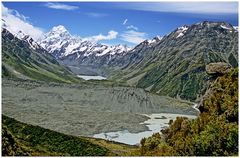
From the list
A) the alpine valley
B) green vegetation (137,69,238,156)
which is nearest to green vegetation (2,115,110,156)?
the alpine valley

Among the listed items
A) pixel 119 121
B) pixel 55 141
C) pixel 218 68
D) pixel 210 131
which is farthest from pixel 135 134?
pixel 210 131

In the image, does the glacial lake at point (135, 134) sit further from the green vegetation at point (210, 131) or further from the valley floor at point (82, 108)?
the green vegetation at point (210, 131)

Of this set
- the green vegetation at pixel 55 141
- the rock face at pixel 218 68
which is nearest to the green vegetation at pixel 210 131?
the rock face at pixel 218 68

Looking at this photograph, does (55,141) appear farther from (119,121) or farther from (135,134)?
(119,121)

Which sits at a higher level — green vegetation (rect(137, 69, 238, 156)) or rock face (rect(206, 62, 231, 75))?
rock face (rect(206, 62, 231, 75))

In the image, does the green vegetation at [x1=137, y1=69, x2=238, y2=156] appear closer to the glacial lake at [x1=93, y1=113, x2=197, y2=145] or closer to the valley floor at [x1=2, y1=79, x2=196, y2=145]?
the glacial lake at [x1=93, y1=113, x2=197, y2=145]

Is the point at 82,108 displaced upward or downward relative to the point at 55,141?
upward

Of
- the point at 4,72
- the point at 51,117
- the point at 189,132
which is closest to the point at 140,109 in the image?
the point at 51,117

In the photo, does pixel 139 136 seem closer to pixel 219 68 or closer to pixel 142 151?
pixel 219 68

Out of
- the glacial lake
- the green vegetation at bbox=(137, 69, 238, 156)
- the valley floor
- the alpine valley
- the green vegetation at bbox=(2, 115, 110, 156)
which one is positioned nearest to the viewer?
the green vegetation at bbox=(137, 69, 238, 156)
